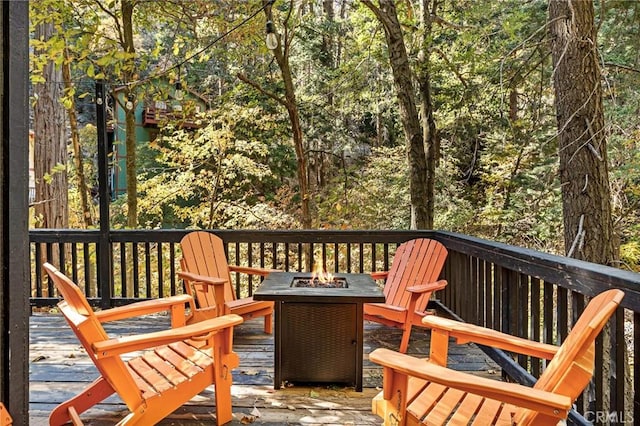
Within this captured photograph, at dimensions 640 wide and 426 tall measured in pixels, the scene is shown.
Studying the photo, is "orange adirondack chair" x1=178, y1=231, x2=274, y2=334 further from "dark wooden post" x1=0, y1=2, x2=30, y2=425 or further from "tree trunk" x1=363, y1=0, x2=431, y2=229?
"tree trunk" x1=363, y1=0, x2=431, y2=229

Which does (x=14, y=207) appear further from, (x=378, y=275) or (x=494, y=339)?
(x=378, y=275)

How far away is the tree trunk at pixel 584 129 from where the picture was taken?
147 inches

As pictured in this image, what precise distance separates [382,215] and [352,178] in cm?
144

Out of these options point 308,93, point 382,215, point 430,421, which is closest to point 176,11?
point 308,93

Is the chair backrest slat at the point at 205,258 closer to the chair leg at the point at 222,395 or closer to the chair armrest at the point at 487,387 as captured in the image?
the chair leg at the point at 222,395

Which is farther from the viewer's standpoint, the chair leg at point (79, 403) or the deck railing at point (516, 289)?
the chair leg at point (79, 403)

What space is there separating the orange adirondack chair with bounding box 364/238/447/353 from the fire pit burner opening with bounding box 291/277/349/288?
1.40 feet

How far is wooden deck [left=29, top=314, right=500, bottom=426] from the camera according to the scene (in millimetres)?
2510

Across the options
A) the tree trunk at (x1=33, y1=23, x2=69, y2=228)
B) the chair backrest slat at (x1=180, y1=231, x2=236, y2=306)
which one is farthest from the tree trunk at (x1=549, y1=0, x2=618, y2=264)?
the tree trunk at (x1=33, y1=23, x2=69, y2=228)

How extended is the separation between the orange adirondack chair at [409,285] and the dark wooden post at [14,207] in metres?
2.53

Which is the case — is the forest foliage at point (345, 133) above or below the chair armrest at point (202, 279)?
above

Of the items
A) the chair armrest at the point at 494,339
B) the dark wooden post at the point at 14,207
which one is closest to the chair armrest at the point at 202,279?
the chair armrest at the point at 494,339

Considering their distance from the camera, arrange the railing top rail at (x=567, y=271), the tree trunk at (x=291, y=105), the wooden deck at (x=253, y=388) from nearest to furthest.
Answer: the railing top rail at (x=567, y=271) → the wooden deck at (x=253, y=388) → the tree trunk at (x=291, y=105)

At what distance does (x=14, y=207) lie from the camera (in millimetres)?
1170
